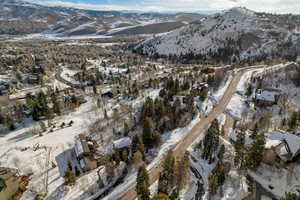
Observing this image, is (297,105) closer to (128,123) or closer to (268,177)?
(268,177)

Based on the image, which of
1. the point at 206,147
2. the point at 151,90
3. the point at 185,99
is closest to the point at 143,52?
the point at 151,90

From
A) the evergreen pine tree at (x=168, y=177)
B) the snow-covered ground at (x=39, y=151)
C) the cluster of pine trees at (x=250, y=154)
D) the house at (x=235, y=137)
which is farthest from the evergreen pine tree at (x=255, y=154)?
the snow-covered ground at (x=39, y=151)

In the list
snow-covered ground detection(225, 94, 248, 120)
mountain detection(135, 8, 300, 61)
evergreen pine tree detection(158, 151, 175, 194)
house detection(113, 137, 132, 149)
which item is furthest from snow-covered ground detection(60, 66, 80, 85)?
evergreen pine tree detection(158, 151, 175, 194)

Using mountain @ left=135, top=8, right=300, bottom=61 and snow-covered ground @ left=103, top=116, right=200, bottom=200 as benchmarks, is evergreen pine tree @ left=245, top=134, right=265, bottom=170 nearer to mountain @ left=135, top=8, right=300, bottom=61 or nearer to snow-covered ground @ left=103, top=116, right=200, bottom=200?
snow-covered ground @ left=103, top=116, right=200, bottom=200

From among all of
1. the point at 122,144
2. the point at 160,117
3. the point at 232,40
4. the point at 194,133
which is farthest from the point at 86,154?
the point at 232,40

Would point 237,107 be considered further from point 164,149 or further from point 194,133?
point 164,149
